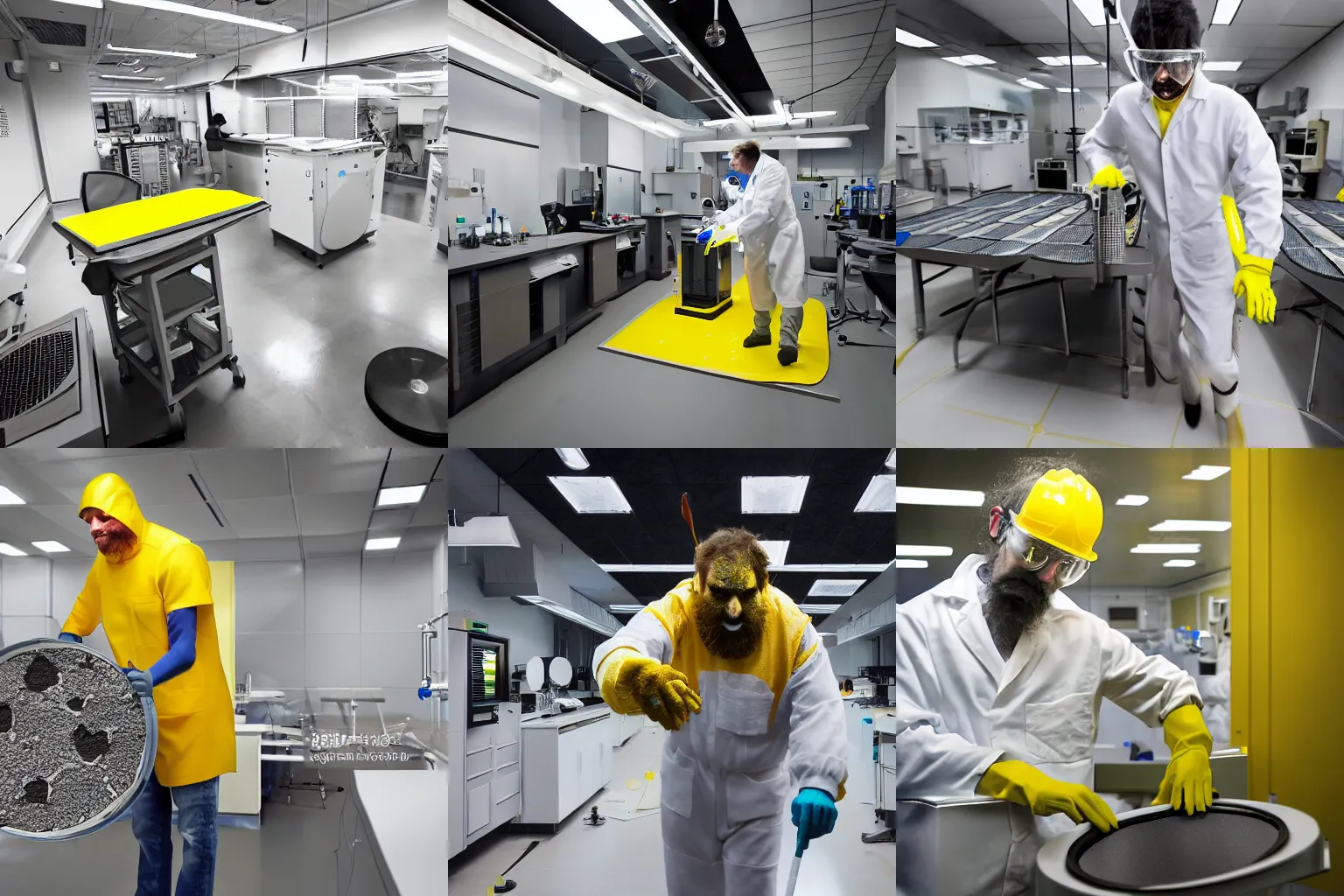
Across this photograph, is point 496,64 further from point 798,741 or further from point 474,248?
point 798,741

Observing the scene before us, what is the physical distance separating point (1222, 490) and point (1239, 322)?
58cm

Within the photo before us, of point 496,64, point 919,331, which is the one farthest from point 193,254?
point 919,331

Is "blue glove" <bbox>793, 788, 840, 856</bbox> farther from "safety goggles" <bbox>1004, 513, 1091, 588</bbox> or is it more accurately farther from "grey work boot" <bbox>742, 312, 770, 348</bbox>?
"grey work boot" <bbox>742, 312, 770, 348</bbox>

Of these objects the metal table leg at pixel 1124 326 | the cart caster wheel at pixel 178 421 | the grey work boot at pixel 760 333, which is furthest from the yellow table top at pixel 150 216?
the metal table leg at pixel 1124 326

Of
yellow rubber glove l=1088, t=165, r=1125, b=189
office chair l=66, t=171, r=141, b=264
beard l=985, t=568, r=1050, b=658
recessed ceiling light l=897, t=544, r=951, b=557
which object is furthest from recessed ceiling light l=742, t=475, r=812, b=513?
office chair l=66, t=171, r=141, b=264

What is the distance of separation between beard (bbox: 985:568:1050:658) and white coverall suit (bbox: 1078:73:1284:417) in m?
0.88

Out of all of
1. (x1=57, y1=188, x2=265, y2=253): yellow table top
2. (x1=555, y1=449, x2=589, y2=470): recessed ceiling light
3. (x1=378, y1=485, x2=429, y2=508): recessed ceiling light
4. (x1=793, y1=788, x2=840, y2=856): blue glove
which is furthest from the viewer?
(x1=378, y1=485, x2=429, y2=508): recessed ceiling light

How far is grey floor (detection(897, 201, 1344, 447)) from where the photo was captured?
3.08 meters

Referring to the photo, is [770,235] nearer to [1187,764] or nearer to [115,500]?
[1187,764]

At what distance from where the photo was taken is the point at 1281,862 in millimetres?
2873

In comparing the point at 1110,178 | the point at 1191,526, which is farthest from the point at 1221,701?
the point at 1110,178

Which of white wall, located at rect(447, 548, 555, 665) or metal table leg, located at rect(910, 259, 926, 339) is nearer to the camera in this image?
metal table leg, located at rect(910, 259, 926, 339)

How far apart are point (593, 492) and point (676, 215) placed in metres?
A: 1.01

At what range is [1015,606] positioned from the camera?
10.3 feet
